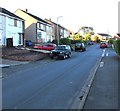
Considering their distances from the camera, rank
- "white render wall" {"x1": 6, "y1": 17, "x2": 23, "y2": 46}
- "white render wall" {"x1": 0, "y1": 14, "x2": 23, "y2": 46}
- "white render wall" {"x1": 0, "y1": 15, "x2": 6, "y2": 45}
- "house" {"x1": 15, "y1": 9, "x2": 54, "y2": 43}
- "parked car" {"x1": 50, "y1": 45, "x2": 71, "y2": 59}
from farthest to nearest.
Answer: "house" {"x1": 15, "y1": 9, "x2": 54, "y2": 43} → "white render wall" {"x1": 6, "y1": 17, "x2": 23, "y2": 46} → "white render wall" {"x1": 0, "y1": 14, "x2": 23, "y2": 46} → "white render wall" {"x1": 0, "y1": 15, "x2": 6, "y2": 45} → "parked car" {"x1": 50, "y1": 45, "x2": 71, "y2": 59}

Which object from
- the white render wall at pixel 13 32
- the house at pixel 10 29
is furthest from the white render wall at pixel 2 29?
the white render wall at pixel 13 32

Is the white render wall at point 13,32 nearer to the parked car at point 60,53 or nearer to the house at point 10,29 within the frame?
the house at point 10,29

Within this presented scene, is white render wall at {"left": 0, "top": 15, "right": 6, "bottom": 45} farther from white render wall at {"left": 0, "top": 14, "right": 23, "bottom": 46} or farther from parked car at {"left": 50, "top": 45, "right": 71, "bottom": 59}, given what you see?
parked car at {"left": 50, "top": 45, "right": 71, "bottom": 59}

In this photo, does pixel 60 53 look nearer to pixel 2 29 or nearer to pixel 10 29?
pixel 2 29

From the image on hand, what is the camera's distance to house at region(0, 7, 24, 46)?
55.8 meters

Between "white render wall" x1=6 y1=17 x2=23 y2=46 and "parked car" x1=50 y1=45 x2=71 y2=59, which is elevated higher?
"white render wall" x1=6 y1=17 x2=23 y2=46

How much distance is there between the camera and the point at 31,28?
81.5 meters

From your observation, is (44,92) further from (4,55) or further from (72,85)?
(4,55)

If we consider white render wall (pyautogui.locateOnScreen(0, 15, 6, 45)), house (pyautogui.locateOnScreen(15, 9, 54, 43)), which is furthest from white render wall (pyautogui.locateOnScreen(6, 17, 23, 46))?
house (pyautogui.locateOnScreen(15, 9, 54, 43))

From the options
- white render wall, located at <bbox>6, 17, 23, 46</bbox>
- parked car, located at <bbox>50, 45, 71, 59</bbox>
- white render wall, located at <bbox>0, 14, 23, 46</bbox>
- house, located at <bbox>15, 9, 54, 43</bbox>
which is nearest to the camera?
parked car, located at <bbox>50, 45, 71, 59</bbox>

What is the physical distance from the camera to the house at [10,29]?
5581 centimetres

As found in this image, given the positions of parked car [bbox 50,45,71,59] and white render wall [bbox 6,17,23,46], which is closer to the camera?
parked car [bbox 50,45,71,59]

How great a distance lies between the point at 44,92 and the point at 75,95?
4.68 feet

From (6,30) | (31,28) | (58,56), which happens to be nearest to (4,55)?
(58,56)
